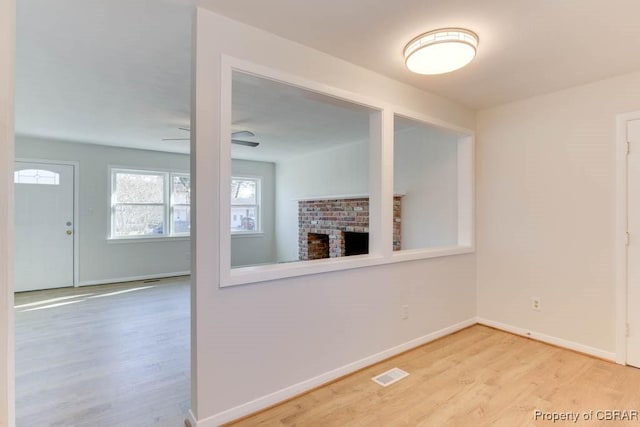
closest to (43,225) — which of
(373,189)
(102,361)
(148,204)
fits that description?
(148,204)

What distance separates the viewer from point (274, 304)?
2.07 metres

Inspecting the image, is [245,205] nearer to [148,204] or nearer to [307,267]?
[148,204]

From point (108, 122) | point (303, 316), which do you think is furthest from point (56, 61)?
point (303, 316)

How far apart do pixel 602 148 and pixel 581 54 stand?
0.91m

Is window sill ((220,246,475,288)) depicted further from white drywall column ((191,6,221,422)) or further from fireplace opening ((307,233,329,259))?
fireplace opening ((307,233,329,259))

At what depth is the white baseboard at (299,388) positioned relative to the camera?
1857 mm

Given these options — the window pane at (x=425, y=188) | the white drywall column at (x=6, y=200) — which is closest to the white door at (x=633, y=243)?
the window pane at (x=425, y=188)

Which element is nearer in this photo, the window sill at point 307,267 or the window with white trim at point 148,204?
the window sill at point 307,267

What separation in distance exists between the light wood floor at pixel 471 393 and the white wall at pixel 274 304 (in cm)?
18

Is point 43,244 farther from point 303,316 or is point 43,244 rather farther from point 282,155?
point 303,316

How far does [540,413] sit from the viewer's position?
76.8 inches

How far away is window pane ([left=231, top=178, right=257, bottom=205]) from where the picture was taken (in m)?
6.89

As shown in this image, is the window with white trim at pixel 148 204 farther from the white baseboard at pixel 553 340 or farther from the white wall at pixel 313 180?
the white baseboard at pixel 553 340

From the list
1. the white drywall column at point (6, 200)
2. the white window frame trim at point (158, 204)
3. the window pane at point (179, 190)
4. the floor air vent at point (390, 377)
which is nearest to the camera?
the white drywall column at point (6, 200)
